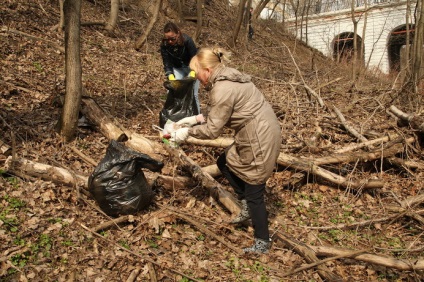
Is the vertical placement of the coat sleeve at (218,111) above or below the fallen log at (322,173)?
above

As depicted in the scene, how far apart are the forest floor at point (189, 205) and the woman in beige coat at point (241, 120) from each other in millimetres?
752

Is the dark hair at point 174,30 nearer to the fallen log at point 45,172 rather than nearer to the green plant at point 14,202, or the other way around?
the fallen log at point 45,172

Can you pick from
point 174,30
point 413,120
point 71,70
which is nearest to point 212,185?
point 174,30

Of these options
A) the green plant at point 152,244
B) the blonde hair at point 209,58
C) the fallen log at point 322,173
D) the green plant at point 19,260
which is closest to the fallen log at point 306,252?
the green plant at point 152,244

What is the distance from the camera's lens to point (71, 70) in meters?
4.61

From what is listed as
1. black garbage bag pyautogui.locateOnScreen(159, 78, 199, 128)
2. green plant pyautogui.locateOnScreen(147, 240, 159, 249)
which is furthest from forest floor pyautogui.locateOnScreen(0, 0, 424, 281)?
black garbage bag pyautogui.locateOnScreen(159, 78, 199, 128)

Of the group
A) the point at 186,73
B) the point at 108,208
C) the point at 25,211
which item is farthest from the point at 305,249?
the point at 186,73

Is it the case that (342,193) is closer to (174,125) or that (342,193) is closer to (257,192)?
(257,192)

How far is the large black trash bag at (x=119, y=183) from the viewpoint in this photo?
3.50m

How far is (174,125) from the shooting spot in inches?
126

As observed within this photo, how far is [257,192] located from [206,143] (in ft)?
6.09

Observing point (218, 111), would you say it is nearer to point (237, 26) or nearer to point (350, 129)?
point (350, 129)

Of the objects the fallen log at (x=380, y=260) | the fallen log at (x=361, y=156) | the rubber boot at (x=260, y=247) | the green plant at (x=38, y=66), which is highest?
the green plant at (x=38, y=66)

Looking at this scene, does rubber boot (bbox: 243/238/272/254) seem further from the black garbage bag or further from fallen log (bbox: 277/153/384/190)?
the black garbage bag
